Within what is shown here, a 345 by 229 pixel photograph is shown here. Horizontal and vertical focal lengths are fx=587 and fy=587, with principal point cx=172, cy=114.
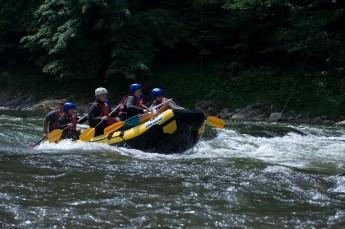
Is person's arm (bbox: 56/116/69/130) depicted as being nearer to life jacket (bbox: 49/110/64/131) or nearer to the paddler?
life jacket (bbox: 49/110/64/131)

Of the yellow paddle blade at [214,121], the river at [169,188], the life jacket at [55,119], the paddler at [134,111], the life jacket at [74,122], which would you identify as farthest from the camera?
the life jacket at [55,119]

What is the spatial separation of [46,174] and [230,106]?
49.5 ft

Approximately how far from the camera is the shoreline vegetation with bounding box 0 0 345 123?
21734mm

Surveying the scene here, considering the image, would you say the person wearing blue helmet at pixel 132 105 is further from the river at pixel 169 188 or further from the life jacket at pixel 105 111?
the river at pixel 169 188

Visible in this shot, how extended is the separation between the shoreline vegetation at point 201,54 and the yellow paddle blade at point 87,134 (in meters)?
10.1

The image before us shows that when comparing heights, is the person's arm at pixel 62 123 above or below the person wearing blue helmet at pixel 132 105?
below

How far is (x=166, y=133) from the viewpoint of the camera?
11.0 meters

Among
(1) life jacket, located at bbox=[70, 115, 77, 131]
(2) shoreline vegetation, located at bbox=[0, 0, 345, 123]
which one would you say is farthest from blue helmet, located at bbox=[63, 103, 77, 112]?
(2) shoreline vegetation, located at bbox=[0, 0, 345, 123]

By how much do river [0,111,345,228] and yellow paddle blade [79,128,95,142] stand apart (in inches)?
9.1

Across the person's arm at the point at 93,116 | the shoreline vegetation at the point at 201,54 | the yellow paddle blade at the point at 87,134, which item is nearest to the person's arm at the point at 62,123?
the person's arm at the point at 93,116

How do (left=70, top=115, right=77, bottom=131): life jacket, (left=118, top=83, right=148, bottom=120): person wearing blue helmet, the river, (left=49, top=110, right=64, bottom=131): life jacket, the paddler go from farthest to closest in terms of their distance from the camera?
(left=49, top=110, right=64, bottom=131): life jacket
(left=70, top=115, right=77, bottom=131): life jacket
(left=118, top=83, right=148, bottom=120): person wearing blue helmet
the paddler
the river

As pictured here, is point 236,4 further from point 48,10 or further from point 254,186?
point 254,186

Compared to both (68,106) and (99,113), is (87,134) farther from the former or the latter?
(68,106)

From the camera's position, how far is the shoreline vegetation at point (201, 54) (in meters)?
21.7
